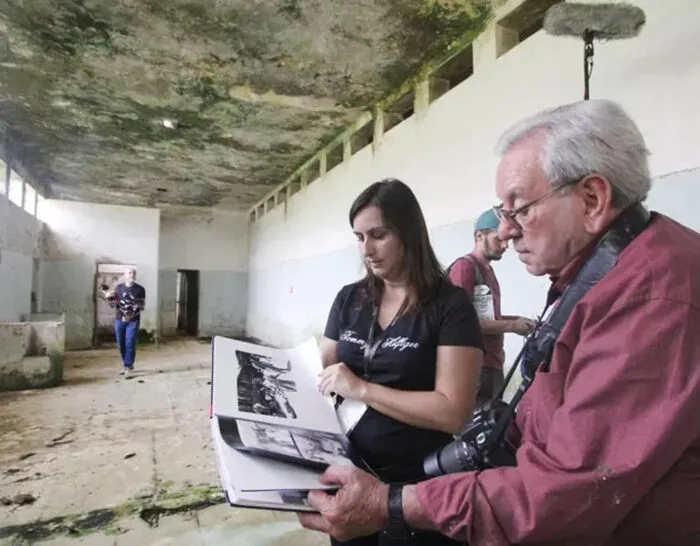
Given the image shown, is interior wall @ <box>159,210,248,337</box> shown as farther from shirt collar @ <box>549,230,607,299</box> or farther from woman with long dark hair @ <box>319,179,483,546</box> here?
shirt collar @ <box>549,230,607,299</box>

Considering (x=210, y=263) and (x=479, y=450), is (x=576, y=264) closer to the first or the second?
(x=479, y=450)

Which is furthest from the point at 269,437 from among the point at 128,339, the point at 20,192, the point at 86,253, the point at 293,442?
the point at 86,253

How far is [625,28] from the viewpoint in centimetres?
201

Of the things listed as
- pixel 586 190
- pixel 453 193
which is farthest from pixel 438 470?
pixel 453 193

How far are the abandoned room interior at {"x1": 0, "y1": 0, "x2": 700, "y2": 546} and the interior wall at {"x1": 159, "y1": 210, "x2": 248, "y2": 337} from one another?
209 centimetres

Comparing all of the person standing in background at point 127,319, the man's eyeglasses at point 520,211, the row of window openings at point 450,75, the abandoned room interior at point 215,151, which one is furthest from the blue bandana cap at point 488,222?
the person standing in background at point 127,319

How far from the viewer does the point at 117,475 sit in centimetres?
271

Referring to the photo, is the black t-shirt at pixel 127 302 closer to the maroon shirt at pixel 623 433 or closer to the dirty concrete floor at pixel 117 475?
the dirty concrete floor at pixel 117 475

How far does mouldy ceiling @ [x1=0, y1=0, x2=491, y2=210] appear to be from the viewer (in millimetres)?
3283

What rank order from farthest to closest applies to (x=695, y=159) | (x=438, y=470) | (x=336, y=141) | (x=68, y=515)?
1. (x=336, y=141)
2. (x=68, y=515)
3. (x=695, y=159)
4. (x=438, y=470)

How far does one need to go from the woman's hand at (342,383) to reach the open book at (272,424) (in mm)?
68

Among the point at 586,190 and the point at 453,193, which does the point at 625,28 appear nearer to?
the point at 453,193

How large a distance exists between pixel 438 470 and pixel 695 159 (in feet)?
6.05

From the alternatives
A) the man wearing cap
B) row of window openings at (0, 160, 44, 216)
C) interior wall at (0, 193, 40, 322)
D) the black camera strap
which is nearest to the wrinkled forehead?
the black camera strap
